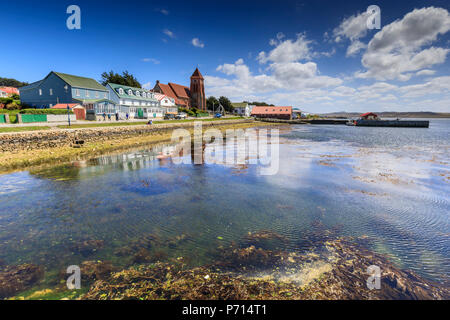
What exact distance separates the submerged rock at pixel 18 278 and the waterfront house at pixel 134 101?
5450 centimetres

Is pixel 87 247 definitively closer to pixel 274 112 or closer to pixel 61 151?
pixel 61 151

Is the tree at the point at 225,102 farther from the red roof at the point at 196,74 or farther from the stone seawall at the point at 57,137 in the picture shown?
the stone seawall at the point at 57,137

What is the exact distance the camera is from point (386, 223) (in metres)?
8.20

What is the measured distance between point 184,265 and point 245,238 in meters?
2.33

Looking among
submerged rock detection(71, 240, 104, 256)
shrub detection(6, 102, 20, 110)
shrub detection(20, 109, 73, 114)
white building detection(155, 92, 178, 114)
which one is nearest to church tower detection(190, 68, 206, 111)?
white building detection(155, 92, 178, 114)

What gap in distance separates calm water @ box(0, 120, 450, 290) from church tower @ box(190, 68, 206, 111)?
92.1 metres

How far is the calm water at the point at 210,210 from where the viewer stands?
21.4 ft

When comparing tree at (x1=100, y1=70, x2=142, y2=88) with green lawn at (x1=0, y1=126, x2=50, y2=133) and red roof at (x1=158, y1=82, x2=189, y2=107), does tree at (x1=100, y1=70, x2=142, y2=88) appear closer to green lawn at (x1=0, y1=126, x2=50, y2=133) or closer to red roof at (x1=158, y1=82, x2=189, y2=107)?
red roof at (x1=158, y1=82, x2=189, y2=107)

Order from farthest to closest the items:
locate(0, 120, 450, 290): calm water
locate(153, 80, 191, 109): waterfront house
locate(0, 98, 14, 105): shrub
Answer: locate(153, 80, 191, 109): waterfront house, locate(0, 98, 14, 105): shrub, locate(0, 120, 450, 290): calm water

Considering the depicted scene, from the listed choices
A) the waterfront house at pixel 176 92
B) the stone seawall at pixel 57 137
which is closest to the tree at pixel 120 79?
the waterfront house at pixel 176 92

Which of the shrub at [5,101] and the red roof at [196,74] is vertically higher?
the red roof at [196,74]

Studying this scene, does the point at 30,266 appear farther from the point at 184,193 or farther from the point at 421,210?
the point at 421,210

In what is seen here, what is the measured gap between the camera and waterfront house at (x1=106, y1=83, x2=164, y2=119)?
5725cm
